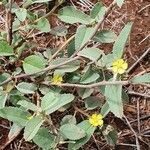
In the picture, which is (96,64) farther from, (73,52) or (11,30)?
(11,30)

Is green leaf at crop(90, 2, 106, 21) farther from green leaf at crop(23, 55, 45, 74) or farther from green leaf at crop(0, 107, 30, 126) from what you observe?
green leaf at crop(0, 107, 30, 126)

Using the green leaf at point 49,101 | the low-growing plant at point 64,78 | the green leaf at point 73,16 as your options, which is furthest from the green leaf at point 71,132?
the green leaf at point 73,16

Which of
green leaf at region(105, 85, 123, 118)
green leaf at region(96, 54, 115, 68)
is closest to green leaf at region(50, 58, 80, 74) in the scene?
green leaf at region(96, 54, 115, 68)

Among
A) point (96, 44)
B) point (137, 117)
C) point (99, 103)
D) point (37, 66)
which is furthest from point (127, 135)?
point (37, 66)

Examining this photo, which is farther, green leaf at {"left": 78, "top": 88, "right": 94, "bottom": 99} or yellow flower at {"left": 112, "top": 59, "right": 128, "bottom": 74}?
green leaf at {"left": 78, "top": 88, "right": 94, "bottom": 99}

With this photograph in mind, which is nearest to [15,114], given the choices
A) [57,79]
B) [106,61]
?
[57,79]

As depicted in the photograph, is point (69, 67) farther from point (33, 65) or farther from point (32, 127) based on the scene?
point (32, 127)

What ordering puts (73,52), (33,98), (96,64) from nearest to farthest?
(96,64), (73,52), (33,98)
